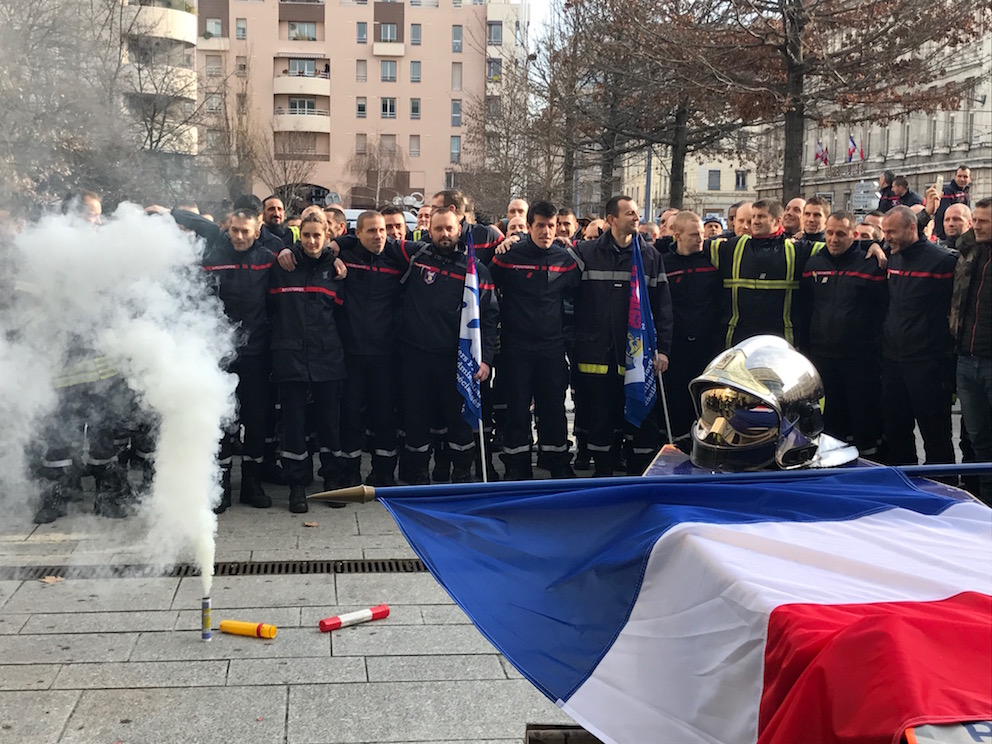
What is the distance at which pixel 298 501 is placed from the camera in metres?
8.11

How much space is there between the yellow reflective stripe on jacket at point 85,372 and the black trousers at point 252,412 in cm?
115

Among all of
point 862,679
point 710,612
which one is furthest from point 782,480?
point 862,679

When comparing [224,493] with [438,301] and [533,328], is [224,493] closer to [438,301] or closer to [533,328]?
[438,301]

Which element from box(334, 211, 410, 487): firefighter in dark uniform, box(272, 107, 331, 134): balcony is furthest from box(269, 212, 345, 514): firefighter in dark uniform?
box(272, 107, 331, 134): balcony

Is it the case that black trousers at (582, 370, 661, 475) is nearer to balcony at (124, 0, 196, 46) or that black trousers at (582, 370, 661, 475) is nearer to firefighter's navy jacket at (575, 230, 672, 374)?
firefighter's navy jacket at (575, 230, 672, 374)

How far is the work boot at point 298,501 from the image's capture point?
8070 mm

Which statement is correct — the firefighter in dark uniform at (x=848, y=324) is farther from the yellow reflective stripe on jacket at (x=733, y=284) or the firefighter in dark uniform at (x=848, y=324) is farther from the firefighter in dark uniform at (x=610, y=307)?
the firefighter in dark uniform at (x=610, y=307)

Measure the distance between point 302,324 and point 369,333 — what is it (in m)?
0.61

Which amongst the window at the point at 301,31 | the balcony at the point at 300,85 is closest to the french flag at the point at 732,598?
the balcony at the point at 300,85

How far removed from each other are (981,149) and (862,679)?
2139 inches

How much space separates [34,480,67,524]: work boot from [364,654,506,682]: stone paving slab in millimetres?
3570

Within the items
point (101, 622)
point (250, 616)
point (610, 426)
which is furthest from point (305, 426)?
point (101, 622)

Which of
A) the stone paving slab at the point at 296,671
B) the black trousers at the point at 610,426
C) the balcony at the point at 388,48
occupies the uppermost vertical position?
the balcony at the point at 388,48

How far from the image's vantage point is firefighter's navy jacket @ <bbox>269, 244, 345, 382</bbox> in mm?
8156
